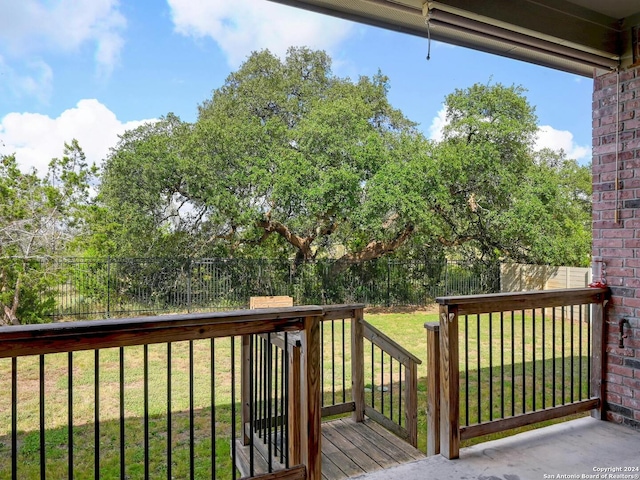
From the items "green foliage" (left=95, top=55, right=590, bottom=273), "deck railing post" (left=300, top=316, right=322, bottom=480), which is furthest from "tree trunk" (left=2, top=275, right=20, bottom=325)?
"deck railing post" (left=300, top=316, right=322, bottom=480)

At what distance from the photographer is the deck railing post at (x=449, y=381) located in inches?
82.3

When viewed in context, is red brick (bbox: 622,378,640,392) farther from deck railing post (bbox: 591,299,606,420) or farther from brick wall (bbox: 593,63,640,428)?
deck railing post (bbox: 591,299,606,420)

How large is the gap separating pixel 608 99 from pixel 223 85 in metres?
11.5

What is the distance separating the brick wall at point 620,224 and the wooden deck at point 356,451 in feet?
3.92

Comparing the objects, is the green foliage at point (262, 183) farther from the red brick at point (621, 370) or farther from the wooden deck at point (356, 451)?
the red brick at point (621, 370)

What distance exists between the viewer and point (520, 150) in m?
9.87

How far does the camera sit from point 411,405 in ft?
9.05

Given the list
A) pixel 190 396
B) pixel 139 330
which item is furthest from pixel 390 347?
pixel 139 330

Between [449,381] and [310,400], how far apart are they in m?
0.75

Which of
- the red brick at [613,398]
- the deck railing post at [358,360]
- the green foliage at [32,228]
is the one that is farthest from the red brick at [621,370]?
the green foliage at [32,228]

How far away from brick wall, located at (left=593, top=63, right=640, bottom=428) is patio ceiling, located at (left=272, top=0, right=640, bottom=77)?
8.3 inches

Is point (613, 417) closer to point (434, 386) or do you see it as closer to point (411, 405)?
point (411, 405)

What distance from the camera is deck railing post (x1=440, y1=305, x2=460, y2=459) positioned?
2090mm

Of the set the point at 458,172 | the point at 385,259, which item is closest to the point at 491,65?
the point at 458,172
